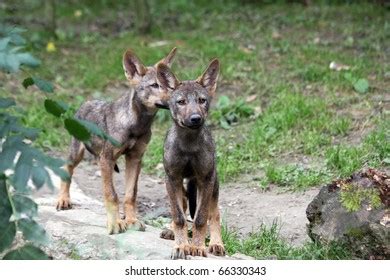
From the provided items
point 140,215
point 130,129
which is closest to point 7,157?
point 130,129

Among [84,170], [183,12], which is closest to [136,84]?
[84,170]

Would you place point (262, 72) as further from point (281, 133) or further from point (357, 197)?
point (357, 197)

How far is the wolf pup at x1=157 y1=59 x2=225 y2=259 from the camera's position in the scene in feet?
22.3

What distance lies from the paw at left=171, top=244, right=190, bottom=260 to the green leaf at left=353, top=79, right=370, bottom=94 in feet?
19.3

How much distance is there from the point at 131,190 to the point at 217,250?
1.23 metres

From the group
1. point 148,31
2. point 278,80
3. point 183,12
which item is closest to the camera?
point 278,80

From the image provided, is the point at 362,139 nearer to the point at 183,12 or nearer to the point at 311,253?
the point at 311,253

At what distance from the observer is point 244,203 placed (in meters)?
9.44

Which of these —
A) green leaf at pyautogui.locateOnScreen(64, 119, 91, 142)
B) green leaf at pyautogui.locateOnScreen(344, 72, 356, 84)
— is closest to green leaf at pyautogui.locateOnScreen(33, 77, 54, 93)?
green leaf at pyautogui.locateOnScreen(64, 119, 91, 142)

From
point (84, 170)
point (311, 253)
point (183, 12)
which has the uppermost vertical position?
point (183, 12)

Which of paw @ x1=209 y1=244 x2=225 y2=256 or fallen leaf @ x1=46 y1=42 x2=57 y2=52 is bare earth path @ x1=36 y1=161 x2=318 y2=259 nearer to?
paw @ x1=209 y1=244 x2=225 y2=256

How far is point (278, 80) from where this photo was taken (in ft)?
42.0

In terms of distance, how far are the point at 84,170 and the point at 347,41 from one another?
5593 millimetres

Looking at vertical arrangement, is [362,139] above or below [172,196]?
above
